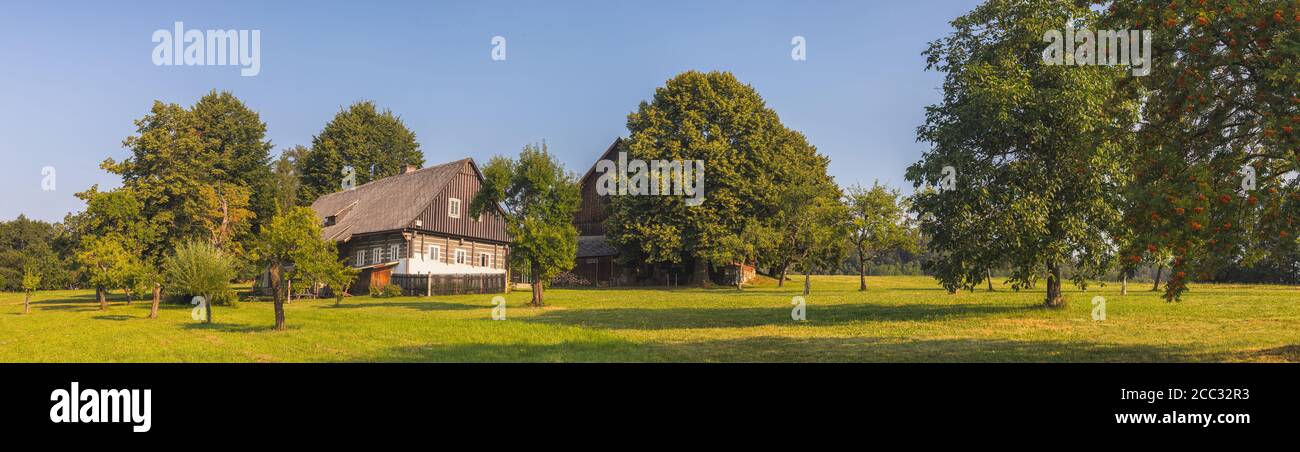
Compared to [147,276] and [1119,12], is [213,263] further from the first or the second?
[1119,12]

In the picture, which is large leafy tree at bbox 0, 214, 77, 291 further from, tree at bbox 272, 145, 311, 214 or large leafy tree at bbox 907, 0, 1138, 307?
large leafy tree at bbox 907, 0, 1138, 307

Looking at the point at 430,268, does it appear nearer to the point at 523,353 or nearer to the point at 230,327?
the point at 230,327

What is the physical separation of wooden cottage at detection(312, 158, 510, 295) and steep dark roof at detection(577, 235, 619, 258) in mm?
10188

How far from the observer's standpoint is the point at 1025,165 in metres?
22.5

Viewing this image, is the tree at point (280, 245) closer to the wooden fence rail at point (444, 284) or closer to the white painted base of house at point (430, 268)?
the wooden fence rail at point (444, 284)

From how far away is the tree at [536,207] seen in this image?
1280 inches

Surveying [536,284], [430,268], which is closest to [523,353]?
[536,284]

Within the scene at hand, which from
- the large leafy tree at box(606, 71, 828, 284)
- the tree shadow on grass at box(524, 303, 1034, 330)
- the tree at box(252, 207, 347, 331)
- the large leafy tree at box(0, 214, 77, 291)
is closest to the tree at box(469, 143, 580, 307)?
the tree shadow on grass at box(524, 303, 1034, 330)

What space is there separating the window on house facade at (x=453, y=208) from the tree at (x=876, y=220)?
27.5 meters

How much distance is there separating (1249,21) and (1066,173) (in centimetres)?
1018

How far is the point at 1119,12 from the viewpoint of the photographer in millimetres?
14977

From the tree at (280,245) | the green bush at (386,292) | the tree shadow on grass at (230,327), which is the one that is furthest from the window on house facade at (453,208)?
the tree shadow on grass at (230,327)

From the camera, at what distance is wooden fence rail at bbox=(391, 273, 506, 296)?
43250 millimetres

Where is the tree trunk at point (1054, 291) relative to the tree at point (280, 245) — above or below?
below
